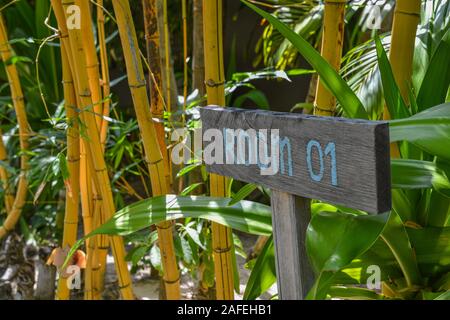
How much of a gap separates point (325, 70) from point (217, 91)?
24 centimetres

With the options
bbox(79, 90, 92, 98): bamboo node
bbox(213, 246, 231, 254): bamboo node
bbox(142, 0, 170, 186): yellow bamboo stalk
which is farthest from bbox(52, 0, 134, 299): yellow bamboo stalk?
bbox(213, 246, 231, 254): bamboo node

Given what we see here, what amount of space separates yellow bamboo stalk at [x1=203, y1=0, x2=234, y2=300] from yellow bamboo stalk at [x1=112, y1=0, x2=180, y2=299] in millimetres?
82

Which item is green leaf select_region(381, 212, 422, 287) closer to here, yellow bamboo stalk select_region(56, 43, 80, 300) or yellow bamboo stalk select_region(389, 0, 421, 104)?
yellow bamboo stalk select_region(389, 0, 421, 104)

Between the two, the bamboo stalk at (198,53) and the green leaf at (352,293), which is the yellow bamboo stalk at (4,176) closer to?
the bamboo stalk at (198,53)

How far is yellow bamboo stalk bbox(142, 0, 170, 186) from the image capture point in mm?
1134

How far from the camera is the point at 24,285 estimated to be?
1.92 meters

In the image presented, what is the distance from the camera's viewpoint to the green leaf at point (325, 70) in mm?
756

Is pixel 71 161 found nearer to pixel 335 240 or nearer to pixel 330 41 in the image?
pixel 330 41

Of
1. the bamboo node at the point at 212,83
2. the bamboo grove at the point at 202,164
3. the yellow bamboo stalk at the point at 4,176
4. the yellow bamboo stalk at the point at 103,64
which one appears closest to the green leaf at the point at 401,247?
the bamboo grove at the point at 202,164

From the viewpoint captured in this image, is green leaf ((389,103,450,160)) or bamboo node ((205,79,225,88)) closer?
green leaf ((389,103,450,160))

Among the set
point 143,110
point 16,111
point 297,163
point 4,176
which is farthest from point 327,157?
point 4,176

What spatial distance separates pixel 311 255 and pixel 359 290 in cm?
23

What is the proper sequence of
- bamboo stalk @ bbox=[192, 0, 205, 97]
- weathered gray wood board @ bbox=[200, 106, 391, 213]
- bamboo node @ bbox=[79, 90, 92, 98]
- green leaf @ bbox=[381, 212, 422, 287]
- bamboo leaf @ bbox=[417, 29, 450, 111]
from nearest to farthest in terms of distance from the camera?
weathered gray wood board @ bbox=[200, 106, 391, 213], green leaf @ bbox=[381, 212, 422, 287], bamboo leaf @ bbox=[417, 29, 450, 111], bamboo node @ bbox=[79, 90, 92, 98], bamboo stalk @ bbox=[192, 0, 205, 97]
